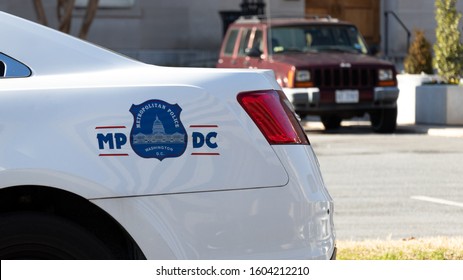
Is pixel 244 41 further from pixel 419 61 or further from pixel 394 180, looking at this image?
pixel 394 180

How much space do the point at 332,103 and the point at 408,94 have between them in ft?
12.2

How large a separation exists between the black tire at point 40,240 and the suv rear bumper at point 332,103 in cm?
1690

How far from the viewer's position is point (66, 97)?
5246 mm

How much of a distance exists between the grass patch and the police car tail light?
309cm

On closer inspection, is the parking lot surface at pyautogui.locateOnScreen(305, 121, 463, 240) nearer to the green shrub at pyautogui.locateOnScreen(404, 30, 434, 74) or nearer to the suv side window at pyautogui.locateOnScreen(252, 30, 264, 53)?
the suv side window at pyautogui.locateOnScreen(252, 30, 264, 53)

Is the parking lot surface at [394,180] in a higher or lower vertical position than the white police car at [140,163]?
lower

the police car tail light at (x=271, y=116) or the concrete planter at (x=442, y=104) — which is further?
the concrete planter at (x=442, y=104)

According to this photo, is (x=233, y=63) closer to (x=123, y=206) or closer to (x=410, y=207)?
(x=410, y=207)

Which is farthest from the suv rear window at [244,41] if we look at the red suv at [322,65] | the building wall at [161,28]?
the building wall at [161,28]

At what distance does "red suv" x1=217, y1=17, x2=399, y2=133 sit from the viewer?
2247 centimetres

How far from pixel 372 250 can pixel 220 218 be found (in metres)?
3.76

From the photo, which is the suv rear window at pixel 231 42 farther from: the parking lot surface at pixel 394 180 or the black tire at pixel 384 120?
the black tire at pixel 384 120

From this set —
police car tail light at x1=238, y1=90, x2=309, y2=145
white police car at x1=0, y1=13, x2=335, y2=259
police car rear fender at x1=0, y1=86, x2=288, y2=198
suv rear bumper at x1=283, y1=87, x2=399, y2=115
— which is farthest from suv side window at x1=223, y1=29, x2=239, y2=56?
police car rear fender at x1=0, y1=86, x2=288, y2=198

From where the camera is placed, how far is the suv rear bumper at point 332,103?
2220 cm
